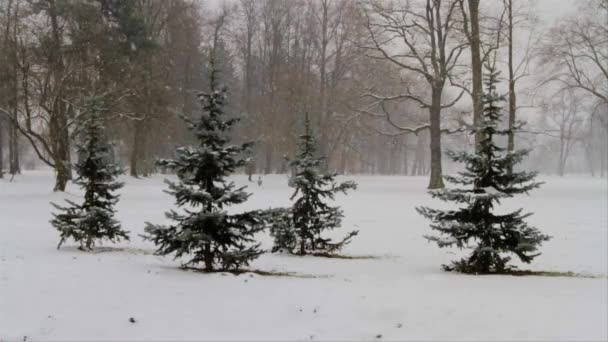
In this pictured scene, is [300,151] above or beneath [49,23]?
beneath

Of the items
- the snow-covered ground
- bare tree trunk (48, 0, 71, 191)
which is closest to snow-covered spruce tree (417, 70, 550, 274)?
the snow-covered ground

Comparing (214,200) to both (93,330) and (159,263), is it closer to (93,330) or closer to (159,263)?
(159,263)

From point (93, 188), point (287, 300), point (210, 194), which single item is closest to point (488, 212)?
point (287, 300)

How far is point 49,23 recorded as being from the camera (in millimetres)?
25812

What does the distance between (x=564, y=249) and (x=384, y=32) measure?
18676 mm

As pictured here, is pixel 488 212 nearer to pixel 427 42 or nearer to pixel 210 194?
pixel 210 194

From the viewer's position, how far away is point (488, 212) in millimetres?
8297

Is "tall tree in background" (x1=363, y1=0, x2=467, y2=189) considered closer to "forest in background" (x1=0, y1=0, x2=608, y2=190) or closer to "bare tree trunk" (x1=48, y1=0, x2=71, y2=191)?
"forest in background" (x1=0, y1=0, x2=608, y2=190)

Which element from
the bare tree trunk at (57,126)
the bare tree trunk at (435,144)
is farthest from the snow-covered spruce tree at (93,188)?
the bare tree trunk at (435,144)

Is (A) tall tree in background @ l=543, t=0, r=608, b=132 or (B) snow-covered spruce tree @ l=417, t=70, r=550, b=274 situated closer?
(B) snow-covered spruce tree @ l=417, t=70, r=550, b=274

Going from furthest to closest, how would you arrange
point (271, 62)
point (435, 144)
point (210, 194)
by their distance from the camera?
1. point (271, 62)
2. point (435, 144)
3. point (210, 194)

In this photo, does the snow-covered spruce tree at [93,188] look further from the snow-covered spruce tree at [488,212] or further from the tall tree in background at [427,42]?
the tall tree in background at [427,42]

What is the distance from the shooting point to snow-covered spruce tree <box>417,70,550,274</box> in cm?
803

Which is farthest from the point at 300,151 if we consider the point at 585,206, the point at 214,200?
the point at 585,206
